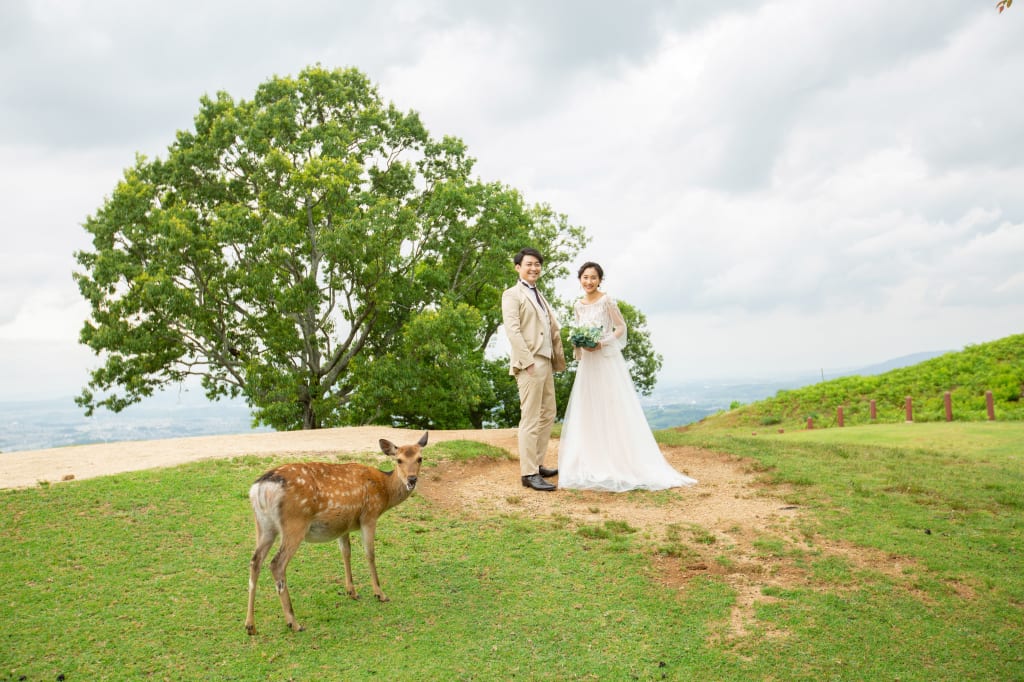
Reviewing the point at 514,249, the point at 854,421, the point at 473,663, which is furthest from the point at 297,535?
the point at 854,421

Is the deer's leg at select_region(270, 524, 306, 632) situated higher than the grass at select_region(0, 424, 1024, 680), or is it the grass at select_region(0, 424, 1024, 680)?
the deer's leg at select_region(270, 524, 306, 632)

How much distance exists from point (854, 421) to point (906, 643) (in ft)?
65.7

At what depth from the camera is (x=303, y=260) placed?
70.6 feet

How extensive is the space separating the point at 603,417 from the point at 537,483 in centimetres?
142

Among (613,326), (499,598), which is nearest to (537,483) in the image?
(613,326)

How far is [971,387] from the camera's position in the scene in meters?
23.4

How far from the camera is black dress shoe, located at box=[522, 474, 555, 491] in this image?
954 centimetres

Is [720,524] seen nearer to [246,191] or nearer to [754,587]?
[754,587]

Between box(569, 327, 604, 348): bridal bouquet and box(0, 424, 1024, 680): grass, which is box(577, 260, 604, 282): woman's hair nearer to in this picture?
box(569, 327, 604, 348): bridal bouquet

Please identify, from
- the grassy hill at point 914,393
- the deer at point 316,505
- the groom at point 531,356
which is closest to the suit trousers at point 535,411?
the groom at point 531,356

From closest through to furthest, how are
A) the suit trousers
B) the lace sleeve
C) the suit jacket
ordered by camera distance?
the suit jacket < the suit trousers < the lace sleeve

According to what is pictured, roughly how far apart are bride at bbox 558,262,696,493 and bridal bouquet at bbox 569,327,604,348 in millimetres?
16

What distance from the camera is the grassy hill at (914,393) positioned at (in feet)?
73.2

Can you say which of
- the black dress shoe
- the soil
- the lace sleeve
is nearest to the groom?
the black dress shoe
